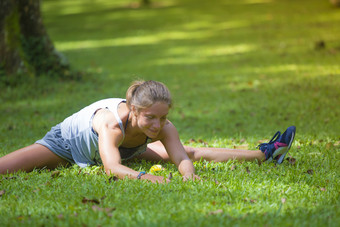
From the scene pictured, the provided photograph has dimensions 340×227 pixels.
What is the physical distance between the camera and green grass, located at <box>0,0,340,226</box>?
11.7 ft

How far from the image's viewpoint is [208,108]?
29.6 feet

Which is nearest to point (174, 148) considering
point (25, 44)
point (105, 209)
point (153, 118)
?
point (153, 118)

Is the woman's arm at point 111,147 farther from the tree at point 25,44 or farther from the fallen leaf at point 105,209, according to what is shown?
the tree at point 25,44

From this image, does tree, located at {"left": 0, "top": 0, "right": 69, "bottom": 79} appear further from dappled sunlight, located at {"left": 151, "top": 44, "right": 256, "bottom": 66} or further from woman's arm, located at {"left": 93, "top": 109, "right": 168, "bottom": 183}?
woman's arm, located at {"left": 93, "top": 109, "right": 168, "bottom": 183}

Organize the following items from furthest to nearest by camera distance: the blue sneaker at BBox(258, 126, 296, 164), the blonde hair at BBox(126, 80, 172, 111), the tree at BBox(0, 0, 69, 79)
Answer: the tree at BBox(0, 0, 69, 79) → the blue sneaker at BBox(258, 126, 296, 164) → the blonde hair at BBox(126, 80, 172, 111)

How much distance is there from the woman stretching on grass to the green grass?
16 centimetres

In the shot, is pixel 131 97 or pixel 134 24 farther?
pixel 134 24

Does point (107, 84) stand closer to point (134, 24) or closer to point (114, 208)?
point (114, 208)

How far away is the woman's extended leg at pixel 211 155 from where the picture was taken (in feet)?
16.9

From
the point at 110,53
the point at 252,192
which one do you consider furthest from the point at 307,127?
the point at 110,53

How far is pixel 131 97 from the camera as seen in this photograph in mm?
4422

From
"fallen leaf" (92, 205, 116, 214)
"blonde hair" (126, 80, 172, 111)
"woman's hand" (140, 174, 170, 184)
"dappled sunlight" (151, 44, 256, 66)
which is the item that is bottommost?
"dappled sunlight" (151, 44, 256, 66)

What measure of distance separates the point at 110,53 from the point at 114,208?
12802 mm

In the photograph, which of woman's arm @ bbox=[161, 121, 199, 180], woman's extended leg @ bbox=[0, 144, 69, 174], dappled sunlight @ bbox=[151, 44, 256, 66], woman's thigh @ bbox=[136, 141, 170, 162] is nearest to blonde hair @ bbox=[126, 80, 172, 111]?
woman's arm @ bbox=[161, 121, 199, 180]
